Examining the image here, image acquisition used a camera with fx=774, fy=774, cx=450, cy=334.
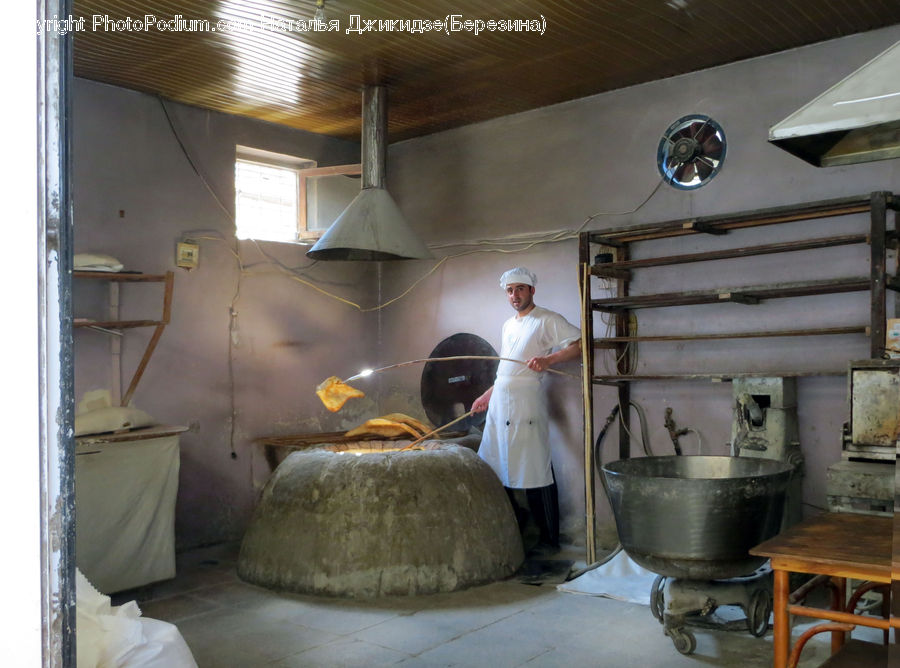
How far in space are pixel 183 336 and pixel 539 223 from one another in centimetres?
261

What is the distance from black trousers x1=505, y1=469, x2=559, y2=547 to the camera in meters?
5.14

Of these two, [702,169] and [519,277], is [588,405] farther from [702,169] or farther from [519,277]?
[702,169]

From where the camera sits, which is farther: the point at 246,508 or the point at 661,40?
the point at 246,508

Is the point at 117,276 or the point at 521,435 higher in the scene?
the point at 117,276

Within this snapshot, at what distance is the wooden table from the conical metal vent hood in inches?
129

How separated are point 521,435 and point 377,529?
1317 mm

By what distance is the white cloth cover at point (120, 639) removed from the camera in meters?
2.17

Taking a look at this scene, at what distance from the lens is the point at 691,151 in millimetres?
4723

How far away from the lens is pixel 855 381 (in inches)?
139

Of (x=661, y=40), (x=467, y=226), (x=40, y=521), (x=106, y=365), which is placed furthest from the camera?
(x=467, y=226)

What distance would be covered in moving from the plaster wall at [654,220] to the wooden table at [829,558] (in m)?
2.23

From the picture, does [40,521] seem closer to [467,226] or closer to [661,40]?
[661,40]

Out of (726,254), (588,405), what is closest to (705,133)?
(726,254)

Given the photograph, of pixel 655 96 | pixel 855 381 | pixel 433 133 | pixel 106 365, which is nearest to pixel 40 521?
pixel 855 381
